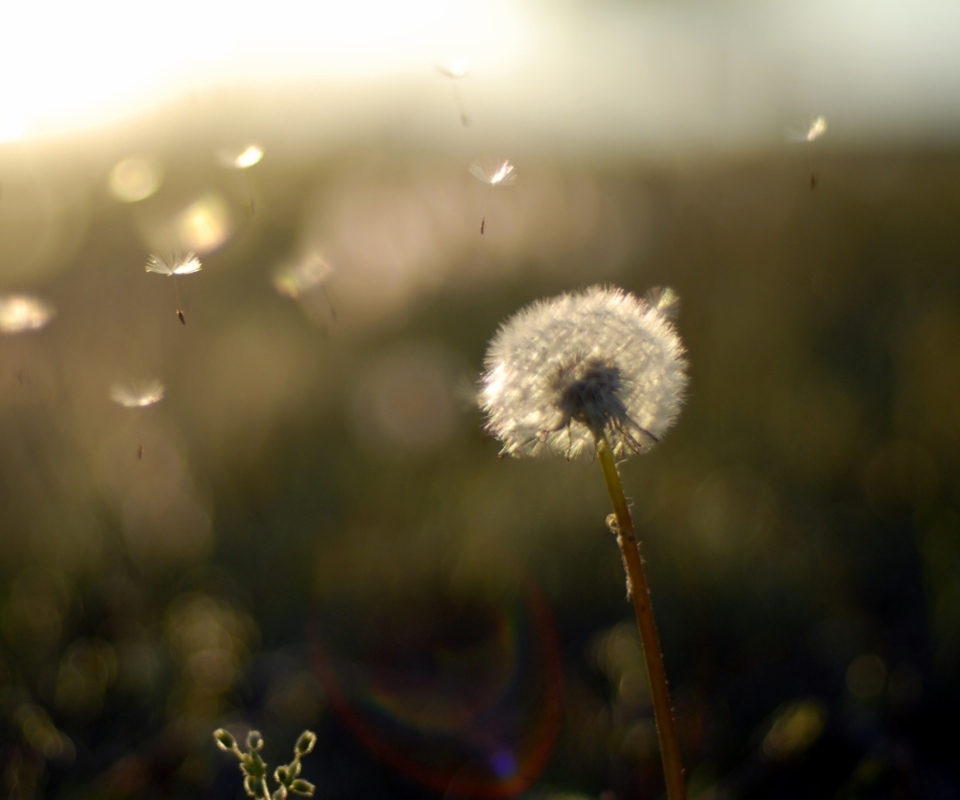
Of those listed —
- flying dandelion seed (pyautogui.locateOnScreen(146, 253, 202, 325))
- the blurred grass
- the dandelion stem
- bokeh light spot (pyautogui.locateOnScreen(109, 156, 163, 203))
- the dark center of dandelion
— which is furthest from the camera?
bokeh light spot (pyautogui.locateOnScreen(109, 156, 163, 203))

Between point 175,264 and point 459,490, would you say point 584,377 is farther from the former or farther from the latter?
point 459,490

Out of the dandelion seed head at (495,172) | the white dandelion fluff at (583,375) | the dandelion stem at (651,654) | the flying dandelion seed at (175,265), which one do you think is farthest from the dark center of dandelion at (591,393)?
the flying dandelion seed at (175,265)

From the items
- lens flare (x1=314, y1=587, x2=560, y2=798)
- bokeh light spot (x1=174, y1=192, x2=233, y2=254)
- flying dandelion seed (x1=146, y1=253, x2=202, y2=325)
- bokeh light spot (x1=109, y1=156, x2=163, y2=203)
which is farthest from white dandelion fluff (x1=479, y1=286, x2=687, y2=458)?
bokeh light spot (x1=109, y1=156, x2=163, y2=203)

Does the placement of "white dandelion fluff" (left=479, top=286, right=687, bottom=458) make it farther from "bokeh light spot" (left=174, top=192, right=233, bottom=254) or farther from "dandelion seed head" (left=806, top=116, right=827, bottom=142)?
"bokeh light spot" (left=174, top=192, right=233, bottom=254)

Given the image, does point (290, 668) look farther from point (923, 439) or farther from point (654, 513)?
point (923, 439)

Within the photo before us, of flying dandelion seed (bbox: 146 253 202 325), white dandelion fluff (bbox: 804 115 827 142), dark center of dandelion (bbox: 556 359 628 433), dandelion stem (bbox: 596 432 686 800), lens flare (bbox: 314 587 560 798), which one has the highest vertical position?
white dandelion fluff (bbox: 804 115 827 142)

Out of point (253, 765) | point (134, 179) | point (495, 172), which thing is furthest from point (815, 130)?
point (134, 179)

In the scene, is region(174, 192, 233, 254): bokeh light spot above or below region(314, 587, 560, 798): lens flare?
above

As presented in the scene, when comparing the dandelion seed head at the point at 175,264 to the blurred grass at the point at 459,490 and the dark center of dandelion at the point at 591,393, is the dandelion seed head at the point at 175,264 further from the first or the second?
the blurred grass at the point at 459,490
